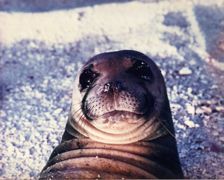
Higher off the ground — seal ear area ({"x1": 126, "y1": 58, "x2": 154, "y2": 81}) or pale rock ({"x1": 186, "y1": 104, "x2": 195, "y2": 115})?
seal ear area ({"x1": 126, "y1": 58, "x2": 154, "y2": 81})

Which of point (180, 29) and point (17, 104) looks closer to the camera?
point (17, 104)

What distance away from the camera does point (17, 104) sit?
455 cm

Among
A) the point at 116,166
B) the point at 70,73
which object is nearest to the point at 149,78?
the point at 116,166

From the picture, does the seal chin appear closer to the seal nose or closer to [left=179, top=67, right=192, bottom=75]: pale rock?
the seal nose

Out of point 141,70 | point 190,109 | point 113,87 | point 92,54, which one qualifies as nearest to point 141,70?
point 141,70

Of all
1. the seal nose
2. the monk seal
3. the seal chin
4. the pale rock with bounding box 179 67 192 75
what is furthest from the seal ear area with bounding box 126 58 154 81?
the pale rock with bounding box 179 67 192 75

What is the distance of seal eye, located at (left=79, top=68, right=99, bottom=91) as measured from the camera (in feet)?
9.20

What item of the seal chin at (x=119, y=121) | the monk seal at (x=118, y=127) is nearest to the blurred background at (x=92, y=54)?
the monk seal at (x=118, y=127)

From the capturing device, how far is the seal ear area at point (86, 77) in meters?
2.80

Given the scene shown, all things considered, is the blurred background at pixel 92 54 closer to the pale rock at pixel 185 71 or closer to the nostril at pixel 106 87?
the pale rock at pixel 185 71

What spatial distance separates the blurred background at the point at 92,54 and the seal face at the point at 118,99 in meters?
1.06

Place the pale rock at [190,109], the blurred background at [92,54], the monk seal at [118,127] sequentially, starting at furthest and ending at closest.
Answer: the pale rock at [190,109]
the blurred background at [92,54]
the monk seal at [118,127]

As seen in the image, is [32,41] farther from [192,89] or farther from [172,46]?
[192,89]

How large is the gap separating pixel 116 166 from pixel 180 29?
322 centimetres
